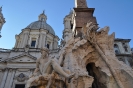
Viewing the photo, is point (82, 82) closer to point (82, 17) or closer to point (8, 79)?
point (82, 17)

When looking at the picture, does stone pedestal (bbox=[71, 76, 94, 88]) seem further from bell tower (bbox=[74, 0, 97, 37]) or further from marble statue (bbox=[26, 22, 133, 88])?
bell tower (bbox=[74, 0, 97, 37])

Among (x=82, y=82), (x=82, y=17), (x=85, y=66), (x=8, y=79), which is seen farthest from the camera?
(x=8, y=79)

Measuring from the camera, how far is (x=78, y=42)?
507 centimetres

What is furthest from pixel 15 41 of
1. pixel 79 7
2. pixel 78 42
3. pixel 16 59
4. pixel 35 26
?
pixel 78 42

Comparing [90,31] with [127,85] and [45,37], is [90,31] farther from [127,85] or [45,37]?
[45,37]

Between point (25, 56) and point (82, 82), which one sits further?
point (25, 56)

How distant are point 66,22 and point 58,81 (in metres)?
32.9

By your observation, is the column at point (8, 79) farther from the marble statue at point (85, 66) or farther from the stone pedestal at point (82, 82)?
the stone pedestal at point (82, 82)

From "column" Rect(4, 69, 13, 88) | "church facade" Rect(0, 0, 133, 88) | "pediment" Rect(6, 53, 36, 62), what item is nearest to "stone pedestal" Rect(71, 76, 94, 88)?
"church facade" Rect(0, 0, 133, 88)

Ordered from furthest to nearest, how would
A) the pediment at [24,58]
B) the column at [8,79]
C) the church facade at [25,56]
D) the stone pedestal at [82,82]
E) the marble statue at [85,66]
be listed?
the pediment at [24,58], the church facade at [25,56], the column at [8,79], the marble statue at [85,66], the stone pedestal at [82,82]

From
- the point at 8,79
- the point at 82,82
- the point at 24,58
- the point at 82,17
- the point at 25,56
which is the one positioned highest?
the point at 25,56

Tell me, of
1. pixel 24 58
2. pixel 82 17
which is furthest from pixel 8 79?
pixel 82 17

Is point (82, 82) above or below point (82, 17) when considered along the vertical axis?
below

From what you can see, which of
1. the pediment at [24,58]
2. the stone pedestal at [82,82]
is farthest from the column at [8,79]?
the stone pedestal at [82,82]
